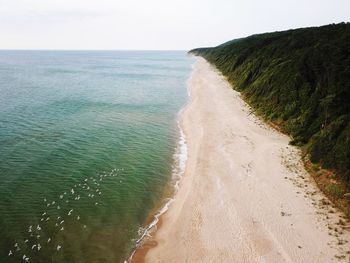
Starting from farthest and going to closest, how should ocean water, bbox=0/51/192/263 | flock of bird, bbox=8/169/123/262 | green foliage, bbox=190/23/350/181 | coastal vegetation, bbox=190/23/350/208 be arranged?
green foliage, bbox=190/23/350/181 → coastal vegetation, bbox=190/23/350/208 → ocean water, bbox=0/51/192/263 → flock of bird, bbox=8/169/123/262

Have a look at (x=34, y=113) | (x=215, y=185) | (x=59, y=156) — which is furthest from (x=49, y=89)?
(x=215, y=185)

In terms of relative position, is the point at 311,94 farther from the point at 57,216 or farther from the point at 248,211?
the point at 57,216

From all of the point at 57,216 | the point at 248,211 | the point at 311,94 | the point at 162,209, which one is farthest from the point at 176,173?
the point at 311,94

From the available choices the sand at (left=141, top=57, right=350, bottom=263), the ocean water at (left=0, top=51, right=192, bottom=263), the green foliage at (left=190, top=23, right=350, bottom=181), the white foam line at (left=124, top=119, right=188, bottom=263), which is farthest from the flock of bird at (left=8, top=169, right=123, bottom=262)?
the green foliage at (left=190, top=23, right=350, bottom=181)

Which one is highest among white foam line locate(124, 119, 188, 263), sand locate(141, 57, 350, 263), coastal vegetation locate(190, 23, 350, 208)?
coastal vegetation locate(190, 23, 350, 208)

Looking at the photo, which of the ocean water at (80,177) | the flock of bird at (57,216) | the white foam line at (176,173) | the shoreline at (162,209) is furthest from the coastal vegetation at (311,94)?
the flock of bird at (57,216)

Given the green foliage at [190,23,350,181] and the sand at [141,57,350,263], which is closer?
the sand at [141,57,350,263]

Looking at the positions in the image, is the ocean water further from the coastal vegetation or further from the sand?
the coastal vegetation
